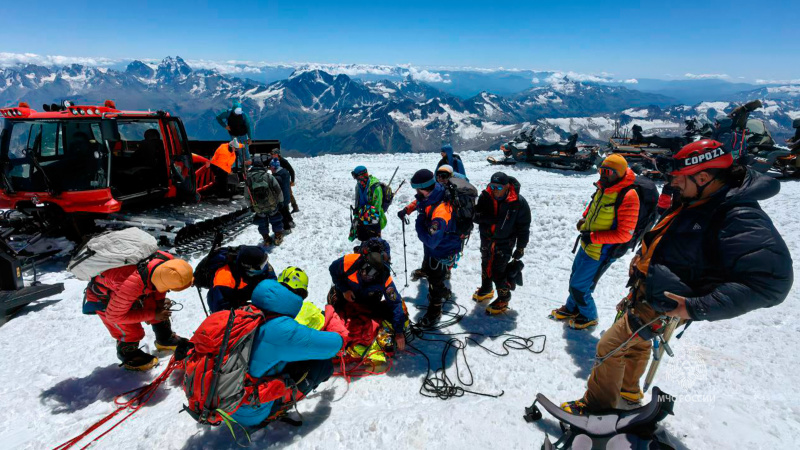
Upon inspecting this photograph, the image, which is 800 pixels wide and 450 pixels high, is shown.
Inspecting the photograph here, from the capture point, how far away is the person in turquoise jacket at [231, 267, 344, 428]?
306 centimetres

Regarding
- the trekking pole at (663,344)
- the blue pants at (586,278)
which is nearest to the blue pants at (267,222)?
the blue pants at (586,278)

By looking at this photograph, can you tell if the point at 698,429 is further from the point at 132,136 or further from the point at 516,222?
the point at 132,136

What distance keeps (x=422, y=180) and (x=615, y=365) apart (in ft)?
10.1

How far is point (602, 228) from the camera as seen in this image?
182 inches

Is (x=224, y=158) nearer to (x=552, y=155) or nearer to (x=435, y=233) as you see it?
(x=435, y=233)

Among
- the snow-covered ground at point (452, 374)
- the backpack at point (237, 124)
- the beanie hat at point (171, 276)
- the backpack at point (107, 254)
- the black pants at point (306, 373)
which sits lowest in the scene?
the snow-covered ground at point (452, 374)

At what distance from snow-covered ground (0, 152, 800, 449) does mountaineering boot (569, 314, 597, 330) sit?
149 millimetres

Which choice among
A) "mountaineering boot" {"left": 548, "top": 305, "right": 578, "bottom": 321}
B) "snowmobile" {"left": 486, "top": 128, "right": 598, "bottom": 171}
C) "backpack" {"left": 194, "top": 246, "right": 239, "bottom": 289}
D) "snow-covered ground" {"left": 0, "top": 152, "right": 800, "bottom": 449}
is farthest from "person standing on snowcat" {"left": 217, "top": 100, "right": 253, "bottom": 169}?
"snowmobile" {"left": 486, "top": 128, "right": 598, "bottom": 171}

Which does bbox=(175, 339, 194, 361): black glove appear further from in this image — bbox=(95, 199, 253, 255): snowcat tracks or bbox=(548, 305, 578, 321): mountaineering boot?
bbox=(95, 199, 253, 255): snowcat tracks

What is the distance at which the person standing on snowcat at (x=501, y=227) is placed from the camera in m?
5.05

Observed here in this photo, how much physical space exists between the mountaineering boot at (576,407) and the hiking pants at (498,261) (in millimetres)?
2097

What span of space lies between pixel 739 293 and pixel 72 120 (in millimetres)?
10329

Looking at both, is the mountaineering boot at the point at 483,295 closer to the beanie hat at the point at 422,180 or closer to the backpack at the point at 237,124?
the beanie hat at the point at 422,180

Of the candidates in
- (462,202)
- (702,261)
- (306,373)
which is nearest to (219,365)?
(306,373)
